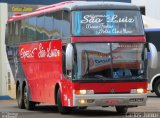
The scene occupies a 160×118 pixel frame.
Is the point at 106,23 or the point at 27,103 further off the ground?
the point at 106,23

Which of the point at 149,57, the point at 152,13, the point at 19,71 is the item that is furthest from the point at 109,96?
the point at 152,13

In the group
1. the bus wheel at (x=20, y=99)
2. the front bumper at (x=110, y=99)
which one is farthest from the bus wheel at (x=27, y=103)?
the front bumper at (x=110, y=99)

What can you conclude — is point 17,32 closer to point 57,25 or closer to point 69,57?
point 57,25

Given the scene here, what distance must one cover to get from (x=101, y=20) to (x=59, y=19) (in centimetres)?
166

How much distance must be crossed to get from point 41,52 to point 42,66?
495 millimetres

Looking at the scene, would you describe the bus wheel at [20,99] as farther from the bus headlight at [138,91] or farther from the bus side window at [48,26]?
the bus headlight at [138,91]

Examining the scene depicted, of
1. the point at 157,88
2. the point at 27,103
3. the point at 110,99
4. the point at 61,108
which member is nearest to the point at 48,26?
the point at 61,108

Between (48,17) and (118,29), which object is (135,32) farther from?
(48,17)

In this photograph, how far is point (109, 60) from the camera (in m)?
19.0

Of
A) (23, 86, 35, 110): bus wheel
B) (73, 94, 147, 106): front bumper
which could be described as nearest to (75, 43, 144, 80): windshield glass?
(73, 94, 147, 106): front bumper

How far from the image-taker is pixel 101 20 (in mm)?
19391

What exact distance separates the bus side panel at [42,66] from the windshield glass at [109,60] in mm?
1417

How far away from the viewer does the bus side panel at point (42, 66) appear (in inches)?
813

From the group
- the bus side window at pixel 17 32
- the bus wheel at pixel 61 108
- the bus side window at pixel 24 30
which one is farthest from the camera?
the bus side window at pixel 17 32
